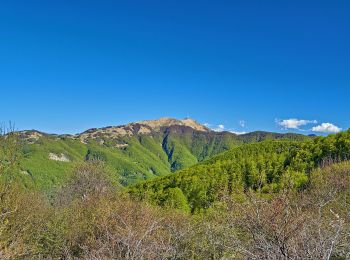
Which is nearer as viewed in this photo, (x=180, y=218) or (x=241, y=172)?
(x=180, y=218)

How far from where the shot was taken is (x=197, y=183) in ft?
267

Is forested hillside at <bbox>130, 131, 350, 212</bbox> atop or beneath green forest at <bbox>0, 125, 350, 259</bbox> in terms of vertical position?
atop

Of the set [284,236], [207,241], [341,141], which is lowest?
[207,241]

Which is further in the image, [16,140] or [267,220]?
[16,140]

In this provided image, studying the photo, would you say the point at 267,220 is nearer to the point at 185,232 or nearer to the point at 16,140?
the point at 185,232

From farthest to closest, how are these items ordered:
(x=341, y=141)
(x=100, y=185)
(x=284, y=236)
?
(x=341, y=141) < (x=100, y=185) < (x=284, y=236)

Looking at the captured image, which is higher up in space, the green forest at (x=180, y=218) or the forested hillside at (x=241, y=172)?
the forested hillside at (x=241, y=172)

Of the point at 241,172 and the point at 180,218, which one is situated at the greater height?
the point at 241,172

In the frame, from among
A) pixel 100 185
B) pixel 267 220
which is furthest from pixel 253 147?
pixel 267 220

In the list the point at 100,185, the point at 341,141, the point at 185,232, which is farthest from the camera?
the point at 341,141

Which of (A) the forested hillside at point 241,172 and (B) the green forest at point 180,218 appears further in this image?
(A) the forested hillside at point 241,172

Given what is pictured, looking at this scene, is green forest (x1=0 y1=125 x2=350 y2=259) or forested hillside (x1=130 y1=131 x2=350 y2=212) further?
forested hillside (x1=130 y1=131 x2=350 y2=212)

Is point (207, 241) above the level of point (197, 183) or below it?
below

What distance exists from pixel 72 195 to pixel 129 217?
38.9m
